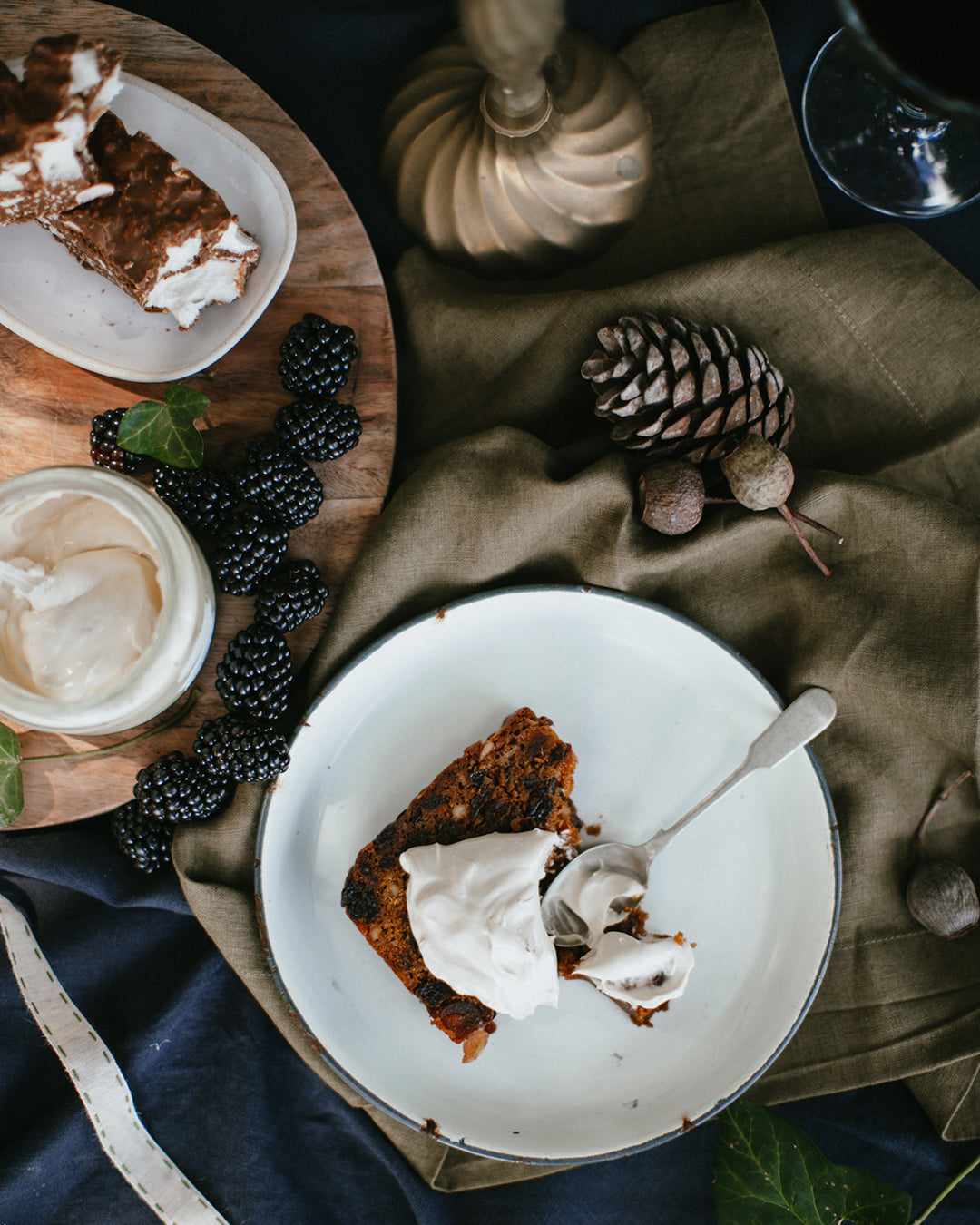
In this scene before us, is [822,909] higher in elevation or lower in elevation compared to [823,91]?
lower

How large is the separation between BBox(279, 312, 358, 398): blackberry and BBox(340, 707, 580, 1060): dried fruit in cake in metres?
0.60

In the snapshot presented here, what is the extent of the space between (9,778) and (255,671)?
1.40 ft

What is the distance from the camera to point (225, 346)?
125cm

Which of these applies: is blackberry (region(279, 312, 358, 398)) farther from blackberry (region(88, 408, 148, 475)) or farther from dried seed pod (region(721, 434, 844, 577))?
dried seed pod (region(721, 434, 844, 577))

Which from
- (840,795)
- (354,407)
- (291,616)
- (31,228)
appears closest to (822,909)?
Result: (840,795)

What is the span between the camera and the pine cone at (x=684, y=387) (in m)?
1.28

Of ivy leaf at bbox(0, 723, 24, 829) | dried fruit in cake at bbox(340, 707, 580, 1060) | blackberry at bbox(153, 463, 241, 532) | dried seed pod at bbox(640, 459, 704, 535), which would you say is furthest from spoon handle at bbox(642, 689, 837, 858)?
ivy leaf at bbox(0, 723, 24, 829)

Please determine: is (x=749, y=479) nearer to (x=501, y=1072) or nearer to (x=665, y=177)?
(x=665, y=177)

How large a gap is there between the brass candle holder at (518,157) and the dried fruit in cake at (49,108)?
473mm

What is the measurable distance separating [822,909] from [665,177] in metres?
1.26

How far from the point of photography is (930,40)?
42.1 inches

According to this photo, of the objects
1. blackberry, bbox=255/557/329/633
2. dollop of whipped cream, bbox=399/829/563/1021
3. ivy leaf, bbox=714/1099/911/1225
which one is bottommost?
ivy leaf, bbox=714/1099/911/1225

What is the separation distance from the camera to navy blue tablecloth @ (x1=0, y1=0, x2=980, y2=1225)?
1462 mm

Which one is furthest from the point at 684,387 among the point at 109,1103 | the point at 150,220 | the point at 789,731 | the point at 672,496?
the point at 109,1103
